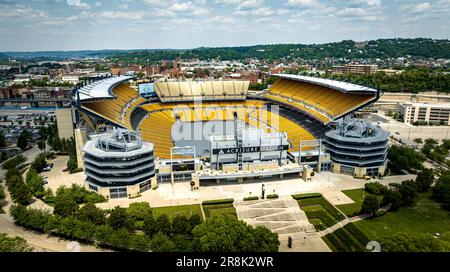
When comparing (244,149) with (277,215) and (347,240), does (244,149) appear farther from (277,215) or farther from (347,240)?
(347,240)

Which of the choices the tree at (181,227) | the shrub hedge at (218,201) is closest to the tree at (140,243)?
the tree at (181,227)

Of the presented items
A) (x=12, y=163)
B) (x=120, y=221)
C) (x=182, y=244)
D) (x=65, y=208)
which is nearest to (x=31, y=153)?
(x=12, y=163)

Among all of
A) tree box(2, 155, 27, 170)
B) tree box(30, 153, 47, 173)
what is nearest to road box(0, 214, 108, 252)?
tree box(30, 153, 47, 173)

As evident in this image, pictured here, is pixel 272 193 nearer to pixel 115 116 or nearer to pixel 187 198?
pixel 187 198

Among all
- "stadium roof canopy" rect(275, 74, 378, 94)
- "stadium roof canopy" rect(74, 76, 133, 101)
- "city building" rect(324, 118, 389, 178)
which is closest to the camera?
"city building" rect(324, 118, 389, 178)

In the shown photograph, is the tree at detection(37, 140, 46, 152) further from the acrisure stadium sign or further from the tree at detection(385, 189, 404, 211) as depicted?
the tree at detection(385, 189, 404, 211)

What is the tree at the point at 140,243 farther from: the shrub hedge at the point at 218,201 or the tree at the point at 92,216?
the shrub hedge at the point at 218,201
